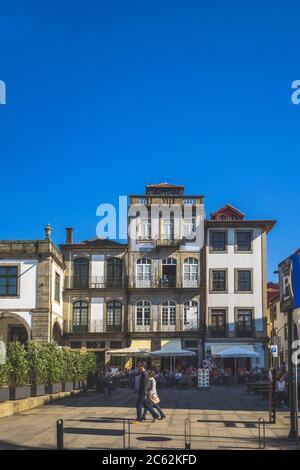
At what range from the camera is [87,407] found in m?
23.8

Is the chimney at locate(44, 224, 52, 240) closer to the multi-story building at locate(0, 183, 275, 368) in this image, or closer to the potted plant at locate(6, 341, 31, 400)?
the multi-story building at locate(0, 183, 275, 368)

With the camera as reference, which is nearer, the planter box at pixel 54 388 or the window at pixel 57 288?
the planter box at pixel 54 388

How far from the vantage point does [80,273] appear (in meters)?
51.2

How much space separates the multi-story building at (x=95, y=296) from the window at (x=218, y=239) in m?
6.52

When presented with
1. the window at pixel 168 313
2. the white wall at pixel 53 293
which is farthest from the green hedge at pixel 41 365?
the window at pixel 168 313

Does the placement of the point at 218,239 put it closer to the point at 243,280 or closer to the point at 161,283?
the point at 243,280

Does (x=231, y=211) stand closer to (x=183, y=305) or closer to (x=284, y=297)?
(x=183, y=305)

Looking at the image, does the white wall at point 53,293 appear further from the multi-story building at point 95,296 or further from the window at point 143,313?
the window at point 143,313

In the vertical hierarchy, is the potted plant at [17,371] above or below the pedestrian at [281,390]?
above

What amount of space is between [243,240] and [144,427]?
35.8 metres

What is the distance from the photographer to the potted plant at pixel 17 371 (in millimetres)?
22148

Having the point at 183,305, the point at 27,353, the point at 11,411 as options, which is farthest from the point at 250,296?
the point at 11,411

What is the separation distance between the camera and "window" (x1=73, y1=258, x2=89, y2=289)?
5106 cm

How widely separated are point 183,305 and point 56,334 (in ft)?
30.9
